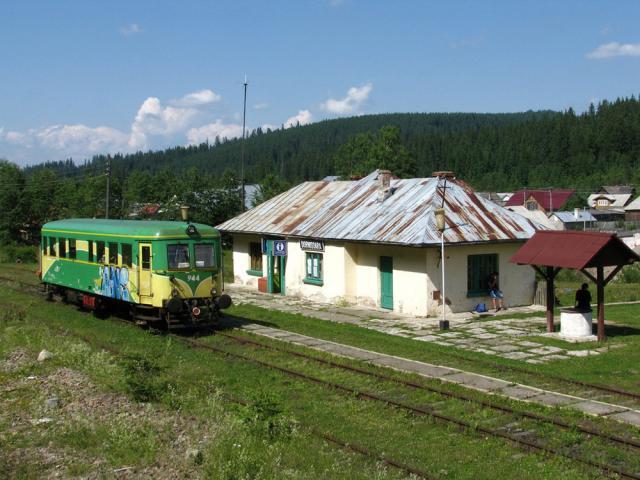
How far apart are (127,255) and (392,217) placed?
33.5 feet

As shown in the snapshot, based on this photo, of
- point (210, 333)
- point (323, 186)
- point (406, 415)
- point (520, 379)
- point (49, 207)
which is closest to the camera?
point (406, 415)

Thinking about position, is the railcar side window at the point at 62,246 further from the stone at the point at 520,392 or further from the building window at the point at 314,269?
the stone at the point at 520,392

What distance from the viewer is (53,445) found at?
35.4ft

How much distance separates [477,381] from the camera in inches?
558

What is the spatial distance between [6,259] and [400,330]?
37.0 m

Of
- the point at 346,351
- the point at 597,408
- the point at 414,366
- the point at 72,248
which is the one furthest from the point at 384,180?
the point at 597,408

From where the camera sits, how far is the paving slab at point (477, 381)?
13742 millimetres

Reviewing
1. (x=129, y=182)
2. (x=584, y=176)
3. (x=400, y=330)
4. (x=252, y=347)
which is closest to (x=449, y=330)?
(x=400, y=330)

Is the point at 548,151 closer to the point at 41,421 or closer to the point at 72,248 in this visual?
the point at 72,248

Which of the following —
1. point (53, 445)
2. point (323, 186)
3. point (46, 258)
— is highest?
point (323, 186)

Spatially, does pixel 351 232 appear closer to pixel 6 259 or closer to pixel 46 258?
pixel 46 258

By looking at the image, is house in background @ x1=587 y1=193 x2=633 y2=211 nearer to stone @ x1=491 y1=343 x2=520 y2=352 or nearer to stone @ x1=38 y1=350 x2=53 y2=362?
stone @ x1=491 y1=343 x2=520 y2=352

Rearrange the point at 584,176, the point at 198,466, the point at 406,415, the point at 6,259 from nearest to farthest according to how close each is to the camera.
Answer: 1. the point at 198,466
2. the point at 406,415
3. the point at 6,259
4. the point at 584,176

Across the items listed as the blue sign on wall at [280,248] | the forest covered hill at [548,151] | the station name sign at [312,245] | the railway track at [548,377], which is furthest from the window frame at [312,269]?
the forest covered hill at [548,151]
